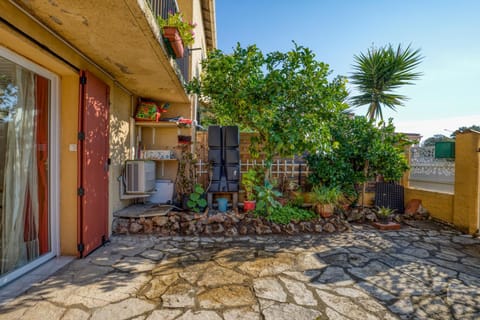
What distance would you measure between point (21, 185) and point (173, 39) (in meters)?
2.39

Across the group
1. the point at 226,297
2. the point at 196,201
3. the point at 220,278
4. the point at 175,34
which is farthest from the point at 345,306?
the point at 175,34

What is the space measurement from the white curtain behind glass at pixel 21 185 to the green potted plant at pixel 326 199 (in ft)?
14.5

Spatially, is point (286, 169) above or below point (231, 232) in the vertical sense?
above

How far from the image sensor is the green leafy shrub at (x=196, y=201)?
4551 millimetres

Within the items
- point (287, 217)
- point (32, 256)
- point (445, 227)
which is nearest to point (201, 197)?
point (287, 217)

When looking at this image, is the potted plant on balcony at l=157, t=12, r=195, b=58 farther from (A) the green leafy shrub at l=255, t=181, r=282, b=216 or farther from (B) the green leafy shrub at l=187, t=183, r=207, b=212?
(A) the green leafy shrub at l=255, t=181, r=282, b=216

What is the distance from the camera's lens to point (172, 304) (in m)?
1.98

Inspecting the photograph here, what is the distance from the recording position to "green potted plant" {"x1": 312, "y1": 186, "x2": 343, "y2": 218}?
14.8ft

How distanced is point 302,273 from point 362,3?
18.5 ft

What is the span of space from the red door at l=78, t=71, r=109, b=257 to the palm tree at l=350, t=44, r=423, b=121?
6.21 metres

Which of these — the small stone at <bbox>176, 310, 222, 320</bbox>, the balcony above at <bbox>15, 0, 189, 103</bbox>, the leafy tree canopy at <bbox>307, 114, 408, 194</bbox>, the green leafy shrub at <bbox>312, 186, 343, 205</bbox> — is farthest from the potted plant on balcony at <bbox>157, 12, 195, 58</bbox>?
the green leafy shrub at <bbox>312, 186, 343, 205</bbox>

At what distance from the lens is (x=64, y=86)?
288cm

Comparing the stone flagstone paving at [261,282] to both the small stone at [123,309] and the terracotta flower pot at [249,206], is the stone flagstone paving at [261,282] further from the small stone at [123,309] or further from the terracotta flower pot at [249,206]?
the terracotta flower pot at [249,206]

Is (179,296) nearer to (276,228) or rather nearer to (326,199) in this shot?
(276,228)
